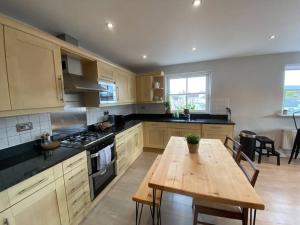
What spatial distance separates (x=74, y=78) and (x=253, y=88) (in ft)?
12.4

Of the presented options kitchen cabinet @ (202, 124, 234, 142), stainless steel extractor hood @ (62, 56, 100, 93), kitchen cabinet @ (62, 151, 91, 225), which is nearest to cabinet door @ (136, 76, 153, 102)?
kitchen cabinet @ (202, 124, 234, 142)

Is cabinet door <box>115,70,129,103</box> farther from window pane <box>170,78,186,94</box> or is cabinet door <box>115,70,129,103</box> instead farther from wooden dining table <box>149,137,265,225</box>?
wooden dining table <box>149,137,265,225</box>

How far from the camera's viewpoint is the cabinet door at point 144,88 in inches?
153

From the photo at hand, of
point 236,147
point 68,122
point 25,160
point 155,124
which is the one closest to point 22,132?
point 25,160

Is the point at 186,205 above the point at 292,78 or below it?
below

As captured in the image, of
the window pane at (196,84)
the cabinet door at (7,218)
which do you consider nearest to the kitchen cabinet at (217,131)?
the window pane at (196,84)

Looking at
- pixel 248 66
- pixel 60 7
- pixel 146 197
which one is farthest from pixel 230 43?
pixel 146 197

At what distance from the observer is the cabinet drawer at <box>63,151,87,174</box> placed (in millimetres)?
1488

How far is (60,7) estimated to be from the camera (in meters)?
1.45

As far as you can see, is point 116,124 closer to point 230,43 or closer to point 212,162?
point 212,162

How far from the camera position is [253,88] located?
11.2ft

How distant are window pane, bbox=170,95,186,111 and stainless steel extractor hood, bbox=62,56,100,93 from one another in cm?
238

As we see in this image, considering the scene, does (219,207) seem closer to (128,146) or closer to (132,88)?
(128,146)

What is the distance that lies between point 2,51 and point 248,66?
4.20 m
